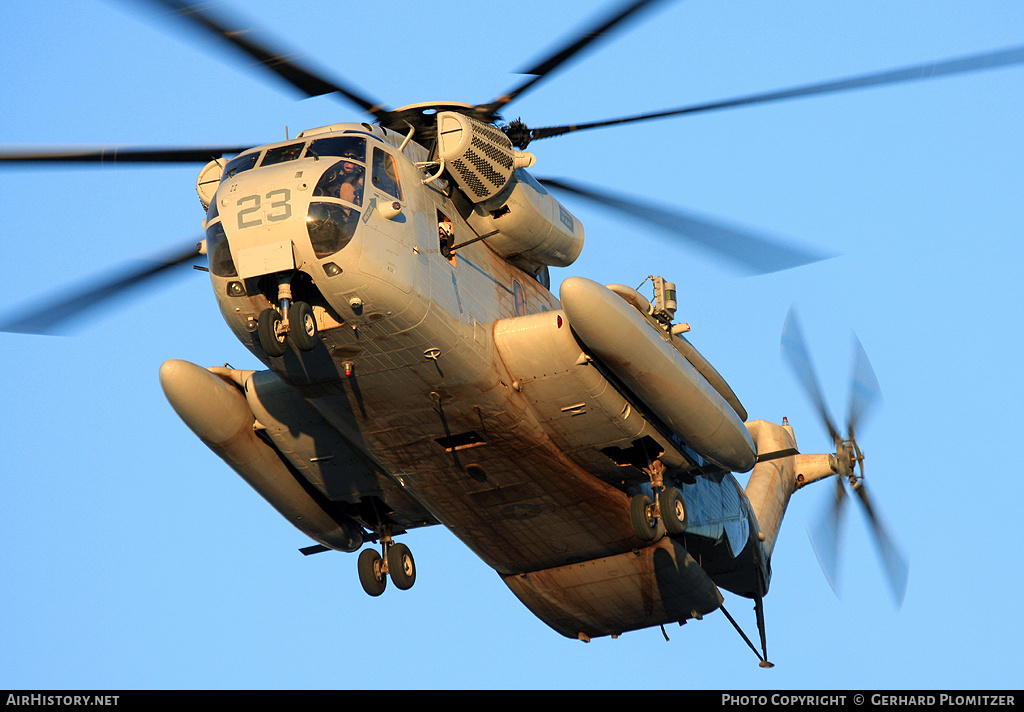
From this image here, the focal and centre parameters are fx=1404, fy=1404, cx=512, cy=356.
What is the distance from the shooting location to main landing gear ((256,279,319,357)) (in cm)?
1753

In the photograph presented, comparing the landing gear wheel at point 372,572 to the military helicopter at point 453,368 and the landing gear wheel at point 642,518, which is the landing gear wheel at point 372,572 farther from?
the landing gear wheel at point 642,518

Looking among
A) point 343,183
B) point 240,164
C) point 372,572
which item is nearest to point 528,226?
point 343,183

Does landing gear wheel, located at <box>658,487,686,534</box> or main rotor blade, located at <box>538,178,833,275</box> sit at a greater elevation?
main rotor blade, located at <box>538,178,833,275</box>

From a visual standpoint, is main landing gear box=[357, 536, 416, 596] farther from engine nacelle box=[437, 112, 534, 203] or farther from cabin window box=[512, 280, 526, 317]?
engine nacelle box=[437, 112, 534, 203]

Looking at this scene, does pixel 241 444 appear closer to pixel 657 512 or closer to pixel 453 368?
pixel 453 368

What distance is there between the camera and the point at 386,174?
18703 mm

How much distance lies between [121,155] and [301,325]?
12.7 feet

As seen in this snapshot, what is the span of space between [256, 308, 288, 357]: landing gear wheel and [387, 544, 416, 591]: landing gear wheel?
640 cm

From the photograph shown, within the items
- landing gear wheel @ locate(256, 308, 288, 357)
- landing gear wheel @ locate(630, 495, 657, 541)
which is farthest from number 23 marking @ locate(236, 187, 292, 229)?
landing gear wheel @ locate(630, 495, 657, 541)

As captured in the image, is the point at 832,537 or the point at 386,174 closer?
the point at 386,174

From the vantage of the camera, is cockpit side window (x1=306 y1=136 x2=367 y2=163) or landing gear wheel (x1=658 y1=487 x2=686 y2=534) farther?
landing gear wheel (x1=658 y1=487 x2=686 y2=534)

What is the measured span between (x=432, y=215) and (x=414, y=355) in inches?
79.3

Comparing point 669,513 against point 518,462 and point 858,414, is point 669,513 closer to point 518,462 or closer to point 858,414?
point 518,462

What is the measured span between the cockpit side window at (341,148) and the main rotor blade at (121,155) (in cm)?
166
